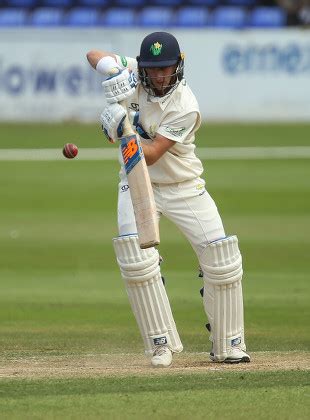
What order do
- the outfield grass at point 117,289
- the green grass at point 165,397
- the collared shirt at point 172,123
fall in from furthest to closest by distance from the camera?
1. the collared shirt at point 172,123
2. the outfield grass at point 117,289
3. the green grass at point 165,397

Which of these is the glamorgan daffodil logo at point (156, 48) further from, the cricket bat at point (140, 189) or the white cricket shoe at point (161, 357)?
the white cricket shoe at point (161, 357)

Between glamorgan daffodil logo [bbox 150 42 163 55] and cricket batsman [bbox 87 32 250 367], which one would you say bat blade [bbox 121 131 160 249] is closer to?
cricket batsman [bbox 87 32 250 367]

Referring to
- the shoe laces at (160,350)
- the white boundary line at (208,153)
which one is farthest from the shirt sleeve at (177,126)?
the white boundary line at (208,153)

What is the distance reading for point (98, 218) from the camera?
476 inches

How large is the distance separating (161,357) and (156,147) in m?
1.10

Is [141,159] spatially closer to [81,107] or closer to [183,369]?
[183,369]

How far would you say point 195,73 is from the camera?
2122 cm

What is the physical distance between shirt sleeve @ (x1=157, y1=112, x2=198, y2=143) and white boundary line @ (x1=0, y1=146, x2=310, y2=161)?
10537mm

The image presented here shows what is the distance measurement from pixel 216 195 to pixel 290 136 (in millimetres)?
6135

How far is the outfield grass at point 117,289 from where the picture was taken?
202 inches

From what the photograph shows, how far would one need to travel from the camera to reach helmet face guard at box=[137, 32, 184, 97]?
5.98 metres

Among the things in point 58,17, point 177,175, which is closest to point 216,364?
point 177,175

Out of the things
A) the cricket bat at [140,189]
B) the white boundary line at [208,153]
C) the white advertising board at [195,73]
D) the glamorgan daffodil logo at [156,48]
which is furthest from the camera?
the white advertising board at [195,73]

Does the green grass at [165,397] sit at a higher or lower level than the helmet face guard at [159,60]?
lower
